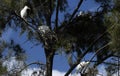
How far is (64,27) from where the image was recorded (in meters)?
6.66

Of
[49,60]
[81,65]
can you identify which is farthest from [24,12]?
[81,65]

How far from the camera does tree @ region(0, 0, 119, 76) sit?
630 cm

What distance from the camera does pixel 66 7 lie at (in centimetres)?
679

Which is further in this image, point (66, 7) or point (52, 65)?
point (66, 7)

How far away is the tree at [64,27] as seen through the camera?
248 inches

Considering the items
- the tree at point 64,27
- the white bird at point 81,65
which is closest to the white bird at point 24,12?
the tree at point 64,27

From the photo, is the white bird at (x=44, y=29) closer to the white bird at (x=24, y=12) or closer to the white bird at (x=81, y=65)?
the white bird at (x=24, y=12)

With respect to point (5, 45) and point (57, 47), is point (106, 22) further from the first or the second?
point (5, 45)

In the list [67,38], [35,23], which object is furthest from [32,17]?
[67,38]

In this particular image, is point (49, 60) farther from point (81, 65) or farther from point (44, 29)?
point (81, 65)

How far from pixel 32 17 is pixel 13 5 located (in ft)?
1.42

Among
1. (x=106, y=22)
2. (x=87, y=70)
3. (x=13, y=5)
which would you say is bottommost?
(x=87, y=70)

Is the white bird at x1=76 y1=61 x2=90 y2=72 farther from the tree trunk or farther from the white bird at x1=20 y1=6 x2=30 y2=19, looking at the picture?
the white bird at x1=20 y1=6 x2=30 y2=19

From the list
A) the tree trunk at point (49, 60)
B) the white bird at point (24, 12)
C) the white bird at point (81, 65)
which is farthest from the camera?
the white bird at point (24, 12)
